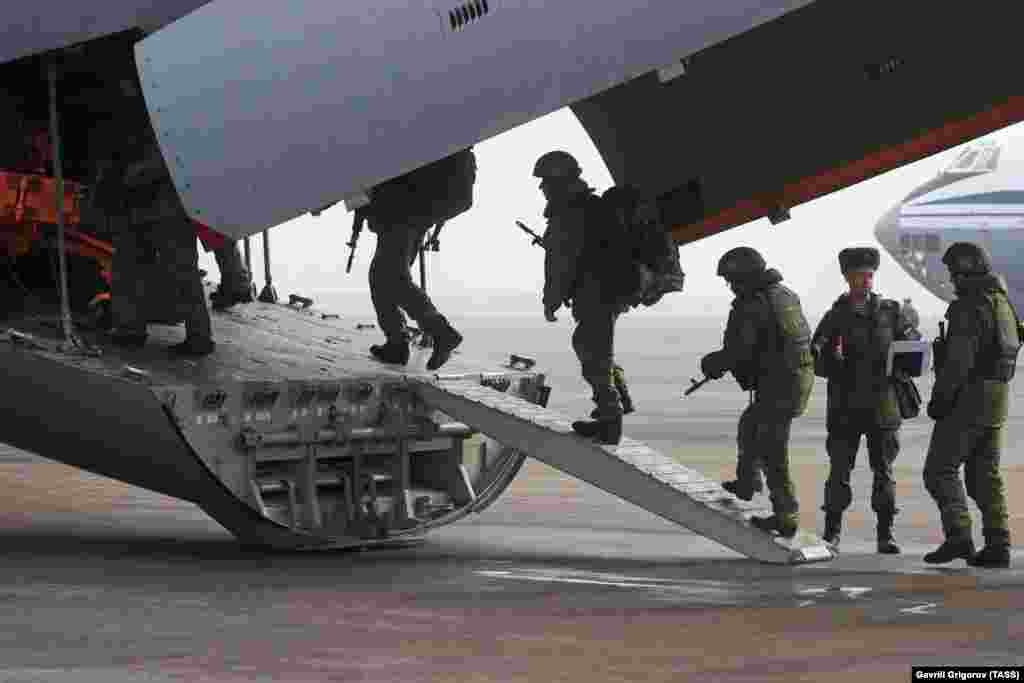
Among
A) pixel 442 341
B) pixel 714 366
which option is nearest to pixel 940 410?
pixel 714 366

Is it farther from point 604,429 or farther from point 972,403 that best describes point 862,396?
point 604,429

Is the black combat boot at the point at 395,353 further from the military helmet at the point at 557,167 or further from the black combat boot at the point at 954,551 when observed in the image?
the black combat boot at the point at 954,551

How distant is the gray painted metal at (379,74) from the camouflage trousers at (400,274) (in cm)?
239

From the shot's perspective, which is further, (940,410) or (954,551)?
(954,551)

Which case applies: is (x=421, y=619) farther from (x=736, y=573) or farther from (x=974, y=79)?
(x=974, y=79)

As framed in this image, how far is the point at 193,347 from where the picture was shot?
13227 millimetres

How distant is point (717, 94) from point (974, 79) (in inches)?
70.2

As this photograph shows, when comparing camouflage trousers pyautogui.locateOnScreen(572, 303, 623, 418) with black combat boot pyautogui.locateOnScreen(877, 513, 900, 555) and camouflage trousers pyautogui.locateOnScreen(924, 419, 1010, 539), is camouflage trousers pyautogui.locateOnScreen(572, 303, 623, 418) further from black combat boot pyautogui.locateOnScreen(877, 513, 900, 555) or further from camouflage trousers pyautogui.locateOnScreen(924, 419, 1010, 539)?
black combat boot pyautogui.locateOnScreen(877, 513, 900, 555)

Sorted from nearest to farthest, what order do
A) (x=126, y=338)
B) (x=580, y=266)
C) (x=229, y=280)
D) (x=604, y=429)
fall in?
(x=580, y=266), (x=604, y=429), (x=126, y=338), (x=229, y=280)

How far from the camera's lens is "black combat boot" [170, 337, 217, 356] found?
13219mm

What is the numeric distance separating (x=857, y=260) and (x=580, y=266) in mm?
1931

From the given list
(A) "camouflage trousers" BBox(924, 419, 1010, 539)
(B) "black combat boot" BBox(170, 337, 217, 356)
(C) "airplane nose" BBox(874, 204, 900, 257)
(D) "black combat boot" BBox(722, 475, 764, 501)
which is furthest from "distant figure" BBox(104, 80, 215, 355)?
(C) "airplane nose" BBox(874, 204, 900, 257)

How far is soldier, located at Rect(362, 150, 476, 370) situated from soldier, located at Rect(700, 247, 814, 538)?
185cm

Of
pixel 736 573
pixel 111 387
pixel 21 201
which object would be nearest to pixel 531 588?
pixel 736 573
